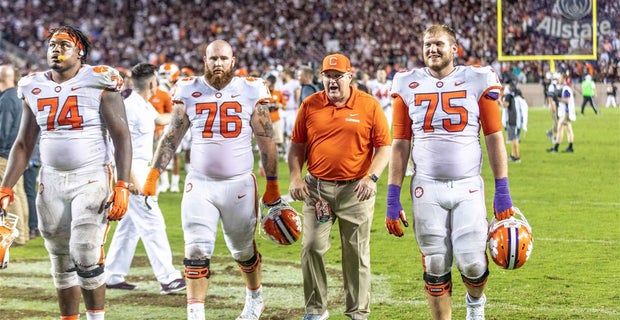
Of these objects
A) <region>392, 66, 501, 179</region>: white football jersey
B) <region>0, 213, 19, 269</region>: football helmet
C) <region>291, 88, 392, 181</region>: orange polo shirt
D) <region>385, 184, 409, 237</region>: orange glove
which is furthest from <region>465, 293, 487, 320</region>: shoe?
<region>0, 213, 19, 269</region>: football helmet

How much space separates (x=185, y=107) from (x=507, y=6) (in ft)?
57.1

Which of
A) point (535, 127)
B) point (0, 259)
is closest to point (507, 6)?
point (535, 127)

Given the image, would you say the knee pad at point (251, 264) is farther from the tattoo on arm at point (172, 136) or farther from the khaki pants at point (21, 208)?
the khaki pants at point (21, 208)

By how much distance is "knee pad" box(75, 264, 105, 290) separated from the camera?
6.47 metres

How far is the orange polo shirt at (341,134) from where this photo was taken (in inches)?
281

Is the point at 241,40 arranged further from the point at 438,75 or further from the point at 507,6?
the point at 438,75

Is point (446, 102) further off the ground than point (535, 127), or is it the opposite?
point (446, 102)

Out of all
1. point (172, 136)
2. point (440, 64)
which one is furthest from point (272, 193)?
point (440, 64)

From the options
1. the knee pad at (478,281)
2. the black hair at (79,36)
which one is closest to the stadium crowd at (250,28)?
the black hair at (79,36)

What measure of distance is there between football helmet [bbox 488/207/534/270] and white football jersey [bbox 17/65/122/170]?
8.37 feet

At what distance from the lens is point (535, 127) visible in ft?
95.6

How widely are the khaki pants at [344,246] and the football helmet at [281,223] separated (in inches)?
5.0

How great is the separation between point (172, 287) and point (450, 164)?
3312 millimetres

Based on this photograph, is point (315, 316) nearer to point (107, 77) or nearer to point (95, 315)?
point (95, 315)
